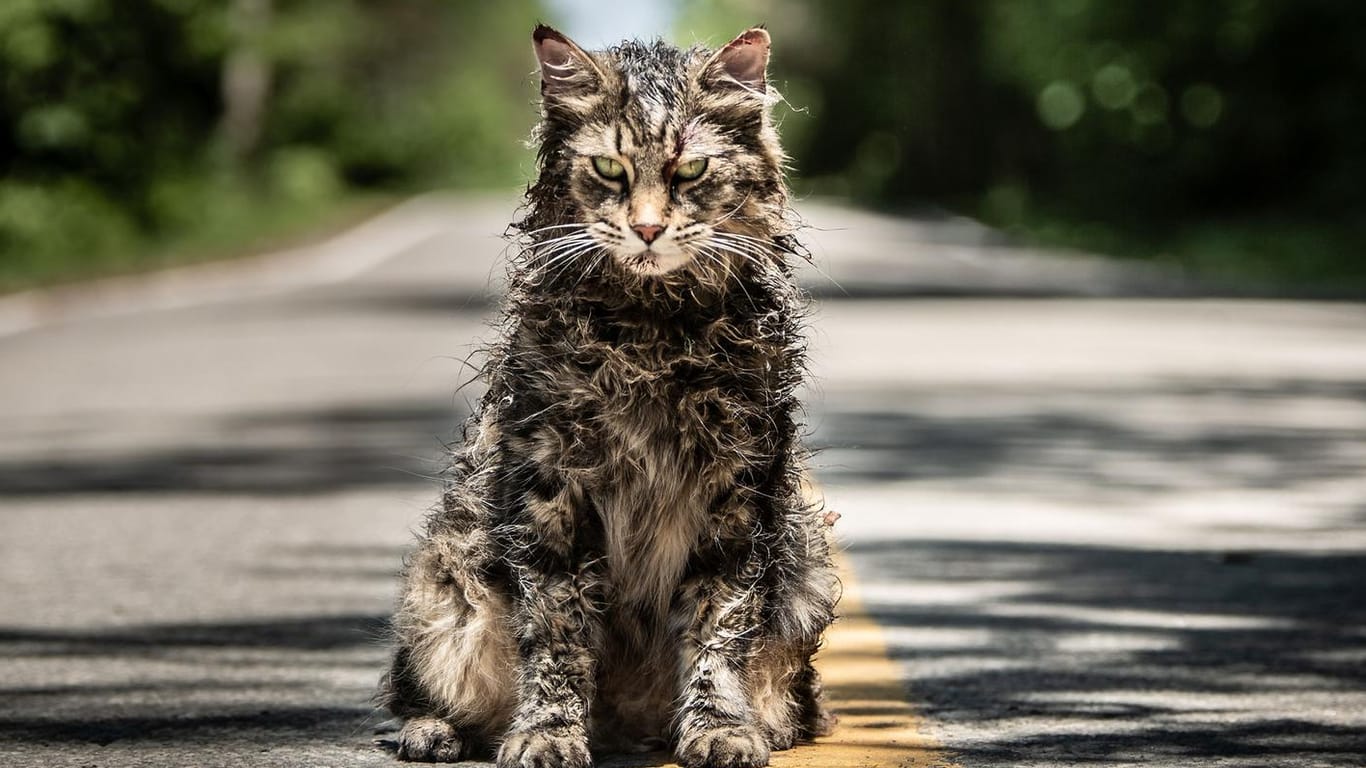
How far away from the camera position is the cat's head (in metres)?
4.61

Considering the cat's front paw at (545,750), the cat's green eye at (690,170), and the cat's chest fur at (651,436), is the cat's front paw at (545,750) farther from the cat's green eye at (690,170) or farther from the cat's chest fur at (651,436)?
the cat's green eye at (690,170)

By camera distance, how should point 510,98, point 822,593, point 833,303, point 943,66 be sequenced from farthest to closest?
point 510,98, point 943,66, point 833,303, point 822,593

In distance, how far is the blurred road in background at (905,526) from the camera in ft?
18.6

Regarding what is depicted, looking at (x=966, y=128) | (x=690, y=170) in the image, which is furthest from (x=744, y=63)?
(x=966, y=128)

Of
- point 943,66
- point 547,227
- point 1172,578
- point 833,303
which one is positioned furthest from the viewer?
point 943,66

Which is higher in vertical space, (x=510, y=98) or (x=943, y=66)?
(x=510, y=98)

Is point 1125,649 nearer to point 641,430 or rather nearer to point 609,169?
point 641,430

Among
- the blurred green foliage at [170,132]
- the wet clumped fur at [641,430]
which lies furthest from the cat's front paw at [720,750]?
the blurred green foliage at [170,132]

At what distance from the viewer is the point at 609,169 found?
464 centimetres

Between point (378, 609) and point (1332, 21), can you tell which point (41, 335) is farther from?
point (1332, 21)

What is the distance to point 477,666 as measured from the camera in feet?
15.9

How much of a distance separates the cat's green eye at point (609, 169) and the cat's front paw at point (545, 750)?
121 centimetres

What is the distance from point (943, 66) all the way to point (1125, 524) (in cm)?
5415

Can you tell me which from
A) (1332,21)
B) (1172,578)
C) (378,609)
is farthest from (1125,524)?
(1332,21)
